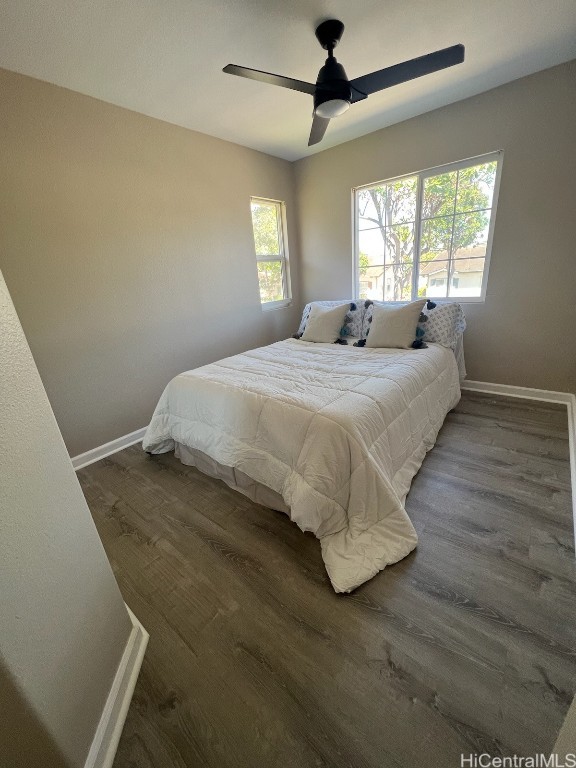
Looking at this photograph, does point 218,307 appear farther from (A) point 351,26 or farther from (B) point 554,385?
(B) point 554,385

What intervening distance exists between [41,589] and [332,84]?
2398mm

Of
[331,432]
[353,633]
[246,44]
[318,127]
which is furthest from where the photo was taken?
[318,127]

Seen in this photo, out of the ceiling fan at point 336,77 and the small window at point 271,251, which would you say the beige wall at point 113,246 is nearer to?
the small window at point 271,251

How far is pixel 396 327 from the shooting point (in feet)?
8.39

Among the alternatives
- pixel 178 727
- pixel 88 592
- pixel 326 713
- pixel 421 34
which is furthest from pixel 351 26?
pixel 178 727

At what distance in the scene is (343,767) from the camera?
821 mm

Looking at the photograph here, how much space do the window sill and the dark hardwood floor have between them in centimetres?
253

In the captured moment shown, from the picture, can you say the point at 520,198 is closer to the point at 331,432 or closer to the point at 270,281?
the point at 270,281

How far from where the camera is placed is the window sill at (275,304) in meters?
3.77

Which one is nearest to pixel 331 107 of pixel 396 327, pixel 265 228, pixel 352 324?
pixel 396 327

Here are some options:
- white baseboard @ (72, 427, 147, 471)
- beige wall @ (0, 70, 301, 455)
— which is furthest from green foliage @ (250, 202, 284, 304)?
white baseboard @ (72, 427, 147, 471)

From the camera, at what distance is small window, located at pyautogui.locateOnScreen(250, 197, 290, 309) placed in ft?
11.7

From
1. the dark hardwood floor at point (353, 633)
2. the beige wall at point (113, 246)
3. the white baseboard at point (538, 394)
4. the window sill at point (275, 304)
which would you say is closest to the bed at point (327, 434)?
the dark hardwood floor at point (353, 633)

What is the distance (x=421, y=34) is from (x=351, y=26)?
0.45 m
